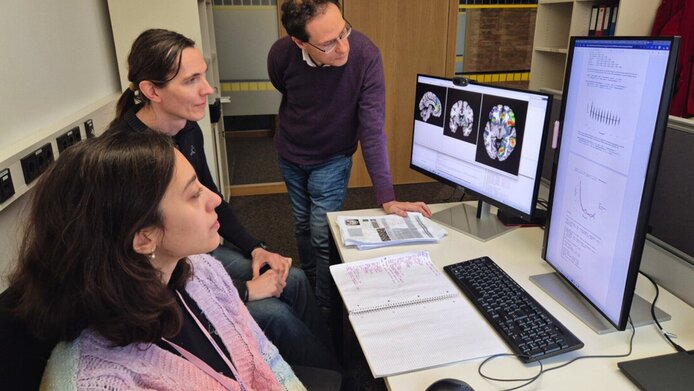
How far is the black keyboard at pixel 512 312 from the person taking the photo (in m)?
0.96

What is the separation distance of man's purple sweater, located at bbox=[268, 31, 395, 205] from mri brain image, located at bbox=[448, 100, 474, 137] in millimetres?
372

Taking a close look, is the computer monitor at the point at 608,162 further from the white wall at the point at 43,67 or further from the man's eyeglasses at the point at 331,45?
the white wall at the point at 43,67

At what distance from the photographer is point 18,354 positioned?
0.71 metres

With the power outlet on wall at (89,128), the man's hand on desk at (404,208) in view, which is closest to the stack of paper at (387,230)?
the man's hand on desk at (404,208)

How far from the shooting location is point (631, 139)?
2.90 ft

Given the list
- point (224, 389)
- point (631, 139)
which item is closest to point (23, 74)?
point (224, 389)

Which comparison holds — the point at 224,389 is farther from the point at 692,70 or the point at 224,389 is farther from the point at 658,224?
the point at 692,70

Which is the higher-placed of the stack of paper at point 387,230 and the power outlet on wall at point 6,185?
the power outlet on wall at point 6,185

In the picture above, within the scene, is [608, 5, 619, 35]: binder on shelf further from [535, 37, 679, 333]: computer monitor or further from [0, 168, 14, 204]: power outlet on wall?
[0, 168, 14, 204]: power outlet on wall

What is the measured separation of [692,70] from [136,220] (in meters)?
3.46

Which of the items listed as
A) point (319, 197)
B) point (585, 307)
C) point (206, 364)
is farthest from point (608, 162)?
point (319, 197)

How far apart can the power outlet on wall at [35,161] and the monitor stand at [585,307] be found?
1.42m

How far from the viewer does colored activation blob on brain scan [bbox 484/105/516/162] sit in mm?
1371

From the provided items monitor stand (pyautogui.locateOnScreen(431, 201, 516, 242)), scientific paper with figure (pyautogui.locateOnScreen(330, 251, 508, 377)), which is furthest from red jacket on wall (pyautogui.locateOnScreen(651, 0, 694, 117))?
scientific paper with figure (pyautogui.locateOnScreen(330, 251, 508, 377))
